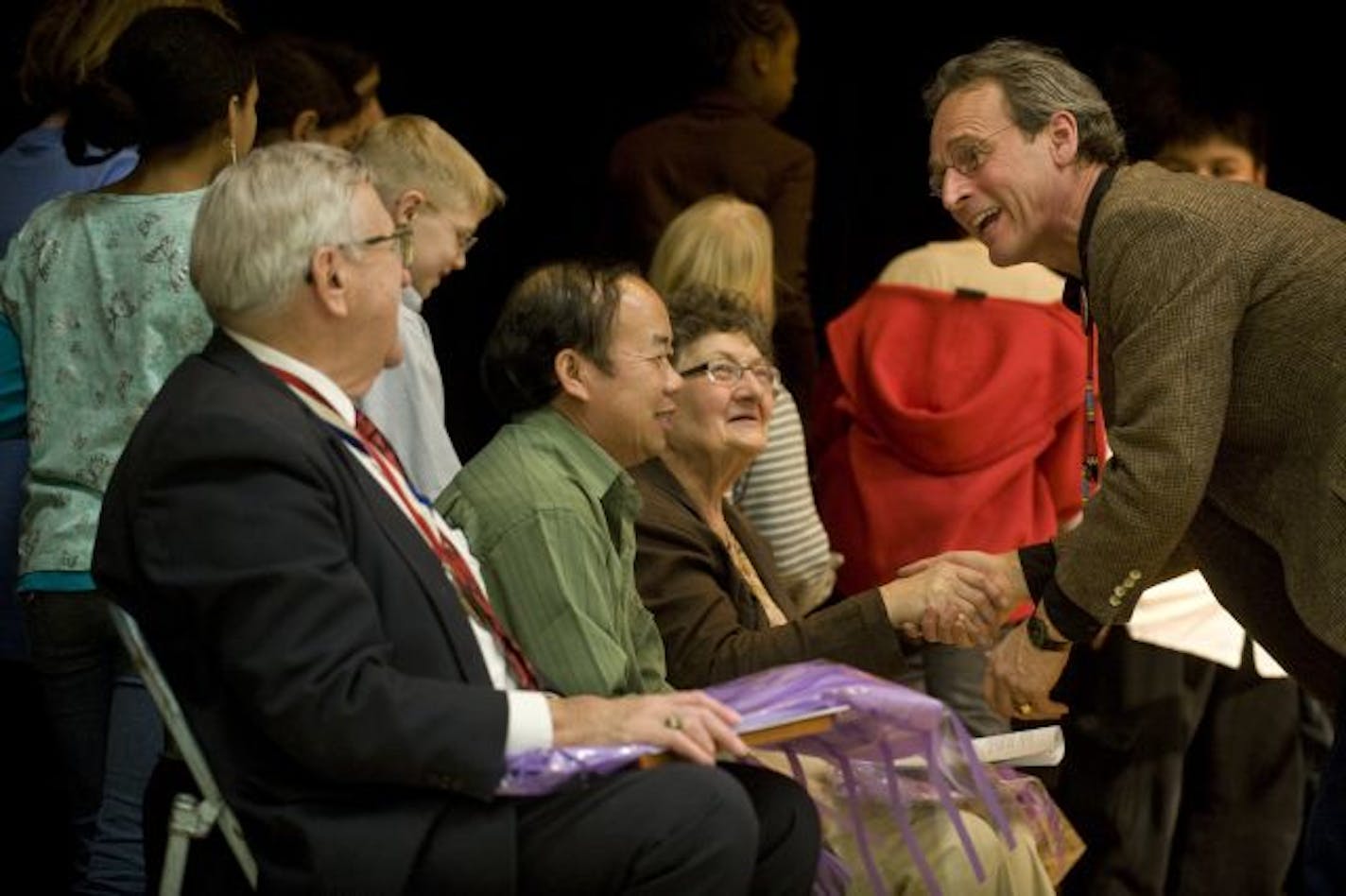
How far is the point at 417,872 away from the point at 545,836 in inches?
6.4

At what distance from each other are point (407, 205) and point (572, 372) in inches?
30.2

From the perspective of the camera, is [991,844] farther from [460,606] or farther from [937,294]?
[937,294]

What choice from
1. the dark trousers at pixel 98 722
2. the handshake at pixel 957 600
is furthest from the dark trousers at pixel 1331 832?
the dark trousers at pixel 98 722

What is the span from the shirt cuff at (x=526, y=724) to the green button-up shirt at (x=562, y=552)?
0.41 metres

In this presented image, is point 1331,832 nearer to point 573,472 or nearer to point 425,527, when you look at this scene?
point 573,472

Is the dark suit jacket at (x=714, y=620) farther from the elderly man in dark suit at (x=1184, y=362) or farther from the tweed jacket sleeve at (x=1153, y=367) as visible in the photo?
the tweed jacket sleeve at (x=1153, y=367)

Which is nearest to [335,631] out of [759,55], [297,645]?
[297,645]

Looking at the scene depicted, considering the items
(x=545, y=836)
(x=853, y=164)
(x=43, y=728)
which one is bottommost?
(x=43, y=728)

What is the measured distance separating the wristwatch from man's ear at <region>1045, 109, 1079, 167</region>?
27.7 inches

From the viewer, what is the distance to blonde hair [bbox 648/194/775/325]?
5.17 metres

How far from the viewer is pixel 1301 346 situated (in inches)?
137

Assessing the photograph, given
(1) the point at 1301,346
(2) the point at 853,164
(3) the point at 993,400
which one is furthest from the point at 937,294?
(1) the point at 1301,346

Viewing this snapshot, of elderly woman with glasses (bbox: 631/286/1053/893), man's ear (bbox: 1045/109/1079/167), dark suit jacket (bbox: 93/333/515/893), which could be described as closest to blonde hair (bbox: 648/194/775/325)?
elderly woman with glasses (bbox: 631/286/1053/893)

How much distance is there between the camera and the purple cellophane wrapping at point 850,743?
3016 mm
